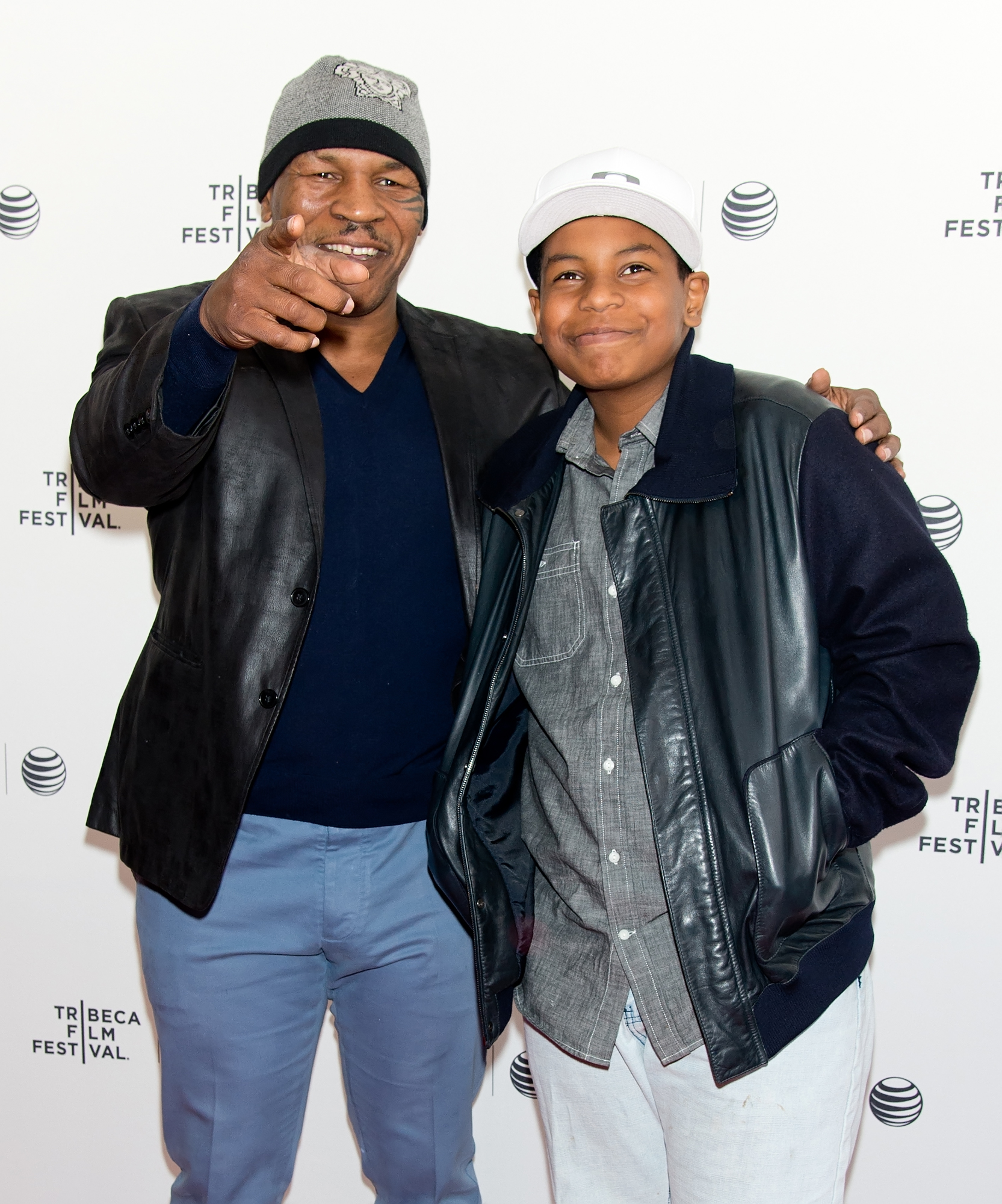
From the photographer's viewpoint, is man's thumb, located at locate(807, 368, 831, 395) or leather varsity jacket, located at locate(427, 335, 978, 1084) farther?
man's thumb, located at locate(807, 368, 831, 395)

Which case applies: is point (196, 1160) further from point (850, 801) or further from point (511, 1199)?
point (850, 801)

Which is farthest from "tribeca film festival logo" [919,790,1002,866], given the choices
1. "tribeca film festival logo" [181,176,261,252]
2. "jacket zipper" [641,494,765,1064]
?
"tribeca film festival logo" [181,176,261,252]

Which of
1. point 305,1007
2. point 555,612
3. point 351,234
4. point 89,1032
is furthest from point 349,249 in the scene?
point 89,1032

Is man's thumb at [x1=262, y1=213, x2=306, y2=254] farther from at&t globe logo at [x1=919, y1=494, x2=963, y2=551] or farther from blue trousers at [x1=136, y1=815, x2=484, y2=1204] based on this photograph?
at&t globe logo at [x1=919, y1=494, x2=963, y2=551]

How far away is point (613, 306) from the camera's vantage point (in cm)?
150

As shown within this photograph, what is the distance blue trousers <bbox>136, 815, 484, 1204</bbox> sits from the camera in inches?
68.9

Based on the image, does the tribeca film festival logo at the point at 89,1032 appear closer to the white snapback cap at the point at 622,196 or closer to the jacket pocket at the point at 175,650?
the jacket pocket at the point at 175,650

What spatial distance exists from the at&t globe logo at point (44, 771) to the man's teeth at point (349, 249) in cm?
143

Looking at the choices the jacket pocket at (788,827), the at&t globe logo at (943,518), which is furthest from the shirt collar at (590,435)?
the at&t globe logo at (943,518)

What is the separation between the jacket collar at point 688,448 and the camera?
145 cm

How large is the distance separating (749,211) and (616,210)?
2.50 ft

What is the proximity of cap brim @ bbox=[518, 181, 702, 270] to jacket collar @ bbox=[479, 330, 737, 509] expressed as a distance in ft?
A: 0.49

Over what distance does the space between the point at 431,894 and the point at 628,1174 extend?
0.52m

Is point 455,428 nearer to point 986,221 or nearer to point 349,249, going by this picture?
point 349,249
